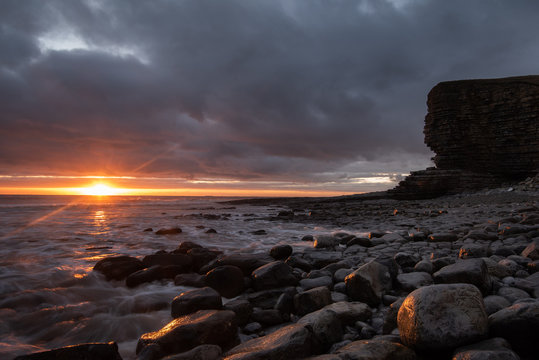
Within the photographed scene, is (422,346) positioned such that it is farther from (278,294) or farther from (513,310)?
(278,294)

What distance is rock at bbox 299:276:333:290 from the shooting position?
12.0 ft

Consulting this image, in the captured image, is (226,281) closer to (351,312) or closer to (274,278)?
(274,278)

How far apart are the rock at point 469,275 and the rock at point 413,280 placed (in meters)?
0.24

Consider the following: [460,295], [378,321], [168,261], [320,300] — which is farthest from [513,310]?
[168,261]

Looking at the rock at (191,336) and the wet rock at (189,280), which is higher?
the rock at (191,336)

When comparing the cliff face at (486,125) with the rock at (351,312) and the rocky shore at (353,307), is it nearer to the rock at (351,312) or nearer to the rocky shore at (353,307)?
the rocky shore at (353,307)

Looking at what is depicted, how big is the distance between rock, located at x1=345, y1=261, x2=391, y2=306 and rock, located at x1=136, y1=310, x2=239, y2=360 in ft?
4.53

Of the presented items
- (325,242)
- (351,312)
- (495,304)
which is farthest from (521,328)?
(325,242)

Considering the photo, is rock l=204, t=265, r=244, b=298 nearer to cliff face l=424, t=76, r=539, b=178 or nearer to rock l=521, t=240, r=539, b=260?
rock l=521, t=240, r=539, b=260

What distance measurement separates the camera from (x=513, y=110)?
789 inches

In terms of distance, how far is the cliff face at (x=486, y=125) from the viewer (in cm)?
1958

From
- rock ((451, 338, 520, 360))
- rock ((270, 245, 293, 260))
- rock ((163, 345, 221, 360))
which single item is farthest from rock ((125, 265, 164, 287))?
rock ((451, 338, 520, 360))

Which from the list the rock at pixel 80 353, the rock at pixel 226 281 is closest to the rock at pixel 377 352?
the rock at pixel 80 353

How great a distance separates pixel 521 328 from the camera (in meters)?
1.81
